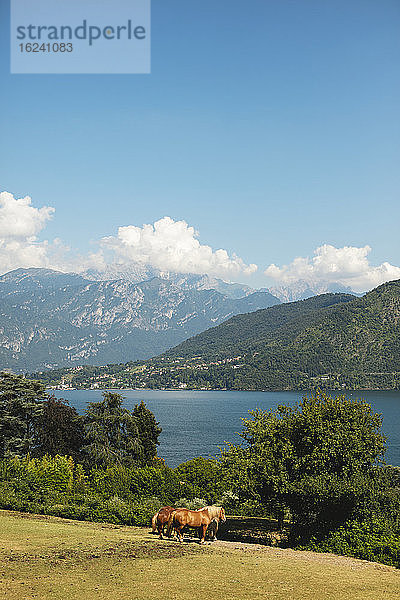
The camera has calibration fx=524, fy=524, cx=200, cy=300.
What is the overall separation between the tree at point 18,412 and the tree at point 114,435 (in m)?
5.49

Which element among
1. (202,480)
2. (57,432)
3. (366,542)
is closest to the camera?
(366,542)

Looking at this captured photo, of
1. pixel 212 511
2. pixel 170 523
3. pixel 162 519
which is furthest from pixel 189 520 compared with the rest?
pixel 162 519

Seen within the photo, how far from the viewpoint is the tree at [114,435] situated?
5234 centimetres

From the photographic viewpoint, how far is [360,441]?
25.5 meters

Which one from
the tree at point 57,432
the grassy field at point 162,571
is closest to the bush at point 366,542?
the grassy field at point 162,571

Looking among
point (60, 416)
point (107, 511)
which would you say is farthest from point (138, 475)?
point (60, 416)

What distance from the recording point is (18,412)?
5191cm

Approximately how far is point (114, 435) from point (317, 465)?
34.4m

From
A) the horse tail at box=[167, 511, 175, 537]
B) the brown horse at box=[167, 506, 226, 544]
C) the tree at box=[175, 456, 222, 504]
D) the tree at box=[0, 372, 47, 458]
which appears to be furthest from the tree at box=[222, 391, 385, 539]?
the tree at box=[0, 372, 47, 458]

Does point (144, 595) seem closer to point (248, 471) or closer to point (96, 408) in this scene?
point (248, 471)

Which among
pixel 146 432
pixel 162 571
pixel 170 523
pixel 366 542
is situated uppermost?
pixel 162 571

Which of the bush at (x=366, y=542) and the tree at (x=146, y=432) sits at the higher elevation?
the bush at (x=366, y=542)

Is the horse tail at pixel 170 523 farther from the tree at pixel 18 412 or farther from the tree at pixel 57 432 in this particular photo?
the tree at pixel 57 432

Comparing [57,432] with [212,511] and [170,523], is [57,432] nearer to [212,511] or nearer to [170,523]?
[170,523]
